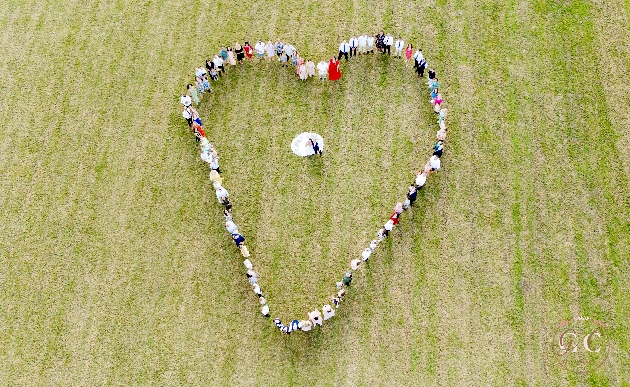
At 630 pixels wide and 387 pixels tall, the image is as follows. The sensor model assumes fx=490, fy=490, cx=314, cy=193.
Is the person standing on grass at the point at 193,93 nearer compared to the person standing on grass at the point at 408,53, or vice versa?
the person standing on grass at the point at 193,93

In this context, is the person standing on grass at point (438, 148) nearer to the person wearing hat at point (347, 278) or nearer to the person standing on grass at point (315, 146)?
the person standing on grass at point (315, 146)

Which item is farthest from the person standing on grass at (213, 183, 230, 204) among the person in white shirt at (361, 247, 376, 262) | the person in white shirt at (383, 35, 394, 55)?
the person in white shirt at (383, 35, 394, 55)

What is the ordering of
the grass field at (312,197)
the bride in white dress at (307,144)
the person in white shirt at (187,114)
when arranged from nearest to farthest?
the grass field at (312,197)
the bride in white dress at (307,144)
the person in white shirt at (187,114)

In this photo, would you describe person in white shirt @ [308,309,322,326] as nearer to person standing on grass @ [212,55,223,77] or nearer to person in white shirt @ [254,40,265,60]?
person standing on grass @ [212,55,223,77]

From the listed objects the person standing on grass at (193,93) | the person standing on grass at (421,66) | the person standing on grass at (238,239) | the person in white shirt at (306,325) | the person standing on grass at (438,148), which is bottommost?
the person in white shirt at (306,325)

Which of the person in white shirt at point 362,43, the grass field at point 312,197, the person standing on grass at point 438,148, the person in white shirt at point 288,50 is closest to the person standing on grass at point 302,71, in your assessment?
the grass field at point 312,197

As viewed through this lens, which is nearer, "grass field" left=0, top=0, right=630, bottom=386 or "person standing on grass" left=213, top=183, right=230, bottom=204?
"grass field" left=0, top=0, right=630, bottom=386

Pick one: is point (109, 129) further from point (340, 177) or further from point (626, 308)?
point (626, 308)

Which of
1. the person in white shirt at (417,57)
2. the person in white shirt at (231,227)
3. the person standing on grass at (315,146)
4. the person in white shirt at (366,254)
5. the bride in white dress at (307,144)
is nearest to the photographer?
the person in white shirt at (366,254)
